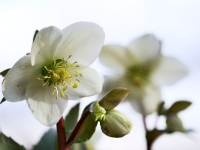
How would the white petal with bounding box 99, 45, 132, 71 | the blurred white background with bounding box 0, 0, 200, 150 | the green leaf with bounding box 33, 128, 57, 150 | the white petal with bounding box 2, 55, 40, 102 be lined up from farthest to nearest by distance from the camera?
the blurred white background with bounding box 0, 0, 200, 150 < the white petal with bounding box 99, 45, 132, 71 < the green leaf with bounding box 33, 128, 57, 150 < the white petal with bounding box 2, 55, 40, 102

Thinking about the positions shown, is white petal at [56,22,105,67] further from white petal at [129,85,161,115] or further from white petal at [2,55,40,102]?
white petal at [129,85,161,115]

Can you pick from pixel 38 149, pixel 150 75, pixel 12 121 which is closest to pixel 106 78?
pixel 150 75

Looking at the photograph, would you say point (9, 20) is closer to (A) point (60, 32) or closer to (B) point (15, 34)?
(B) point (15, 34)

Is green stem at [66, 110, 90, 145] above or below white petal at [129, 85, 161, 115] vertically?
above

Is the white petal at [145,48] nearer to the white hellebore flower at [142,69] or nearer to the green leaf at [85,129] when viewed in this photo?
the white hellebore flower at [142,69]

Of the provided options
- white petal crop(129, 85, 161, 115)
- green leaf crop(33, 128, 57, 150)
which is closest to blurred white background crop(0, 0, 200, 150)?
white petal crop(129, 85, 161, 115)

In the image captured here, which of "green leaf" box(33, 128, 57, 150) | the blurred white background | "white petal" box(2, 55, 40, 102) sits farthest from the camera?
the blurred white background
